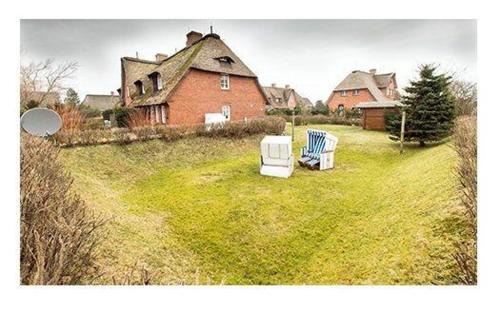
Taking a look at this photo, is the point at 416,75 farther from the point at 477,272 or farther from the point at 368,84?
the point at 368,84

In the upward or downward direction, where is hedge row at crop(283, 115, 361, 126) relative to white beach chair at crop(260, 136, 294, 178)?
upward

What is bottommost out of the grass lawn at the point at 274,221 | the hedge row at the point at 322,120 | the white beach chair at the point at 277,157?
the grass lawn at the point at 274,221

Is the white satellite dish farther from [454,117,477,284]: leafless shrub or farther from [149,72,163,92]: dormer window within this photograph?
[149,72,163,92]: dormer window

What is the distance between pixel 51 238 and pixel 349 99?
30.6m

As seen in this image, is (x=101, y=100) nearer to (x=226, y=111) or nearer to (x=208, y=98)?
(x=226, y=111)

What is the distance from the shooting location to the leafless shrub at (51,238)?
2.24m

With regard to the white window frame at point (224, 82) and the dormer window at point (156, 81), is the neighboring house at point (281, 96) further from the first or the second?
the dormer window at point (156, 81)

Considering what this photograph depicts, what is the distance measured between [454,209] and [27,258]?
4818mm

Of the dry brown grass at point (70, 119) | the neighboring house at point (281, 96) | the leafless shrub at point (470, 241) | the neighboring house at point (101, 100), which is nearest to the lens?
the leafless shrub at point (470, 241)

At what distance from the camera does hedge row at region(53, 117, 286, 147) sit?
29.0 feet

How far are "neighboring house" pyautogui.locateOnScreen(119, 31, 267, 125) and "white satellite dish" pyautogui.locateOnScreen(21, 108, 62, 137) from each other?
301 inches

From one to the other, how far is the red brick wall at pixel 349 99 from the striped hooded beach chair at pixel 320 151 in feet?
71.9

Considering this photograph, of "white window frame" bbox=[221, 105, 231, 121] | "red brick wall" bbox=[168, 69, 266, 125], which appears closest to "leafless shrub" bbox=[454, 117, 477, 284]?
"red brick wall" bbox=[168, 69, 266, 125]

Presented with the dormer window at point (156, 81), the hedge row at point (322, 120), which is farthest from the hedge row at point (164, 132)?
the hedge row at point (322, 120)
